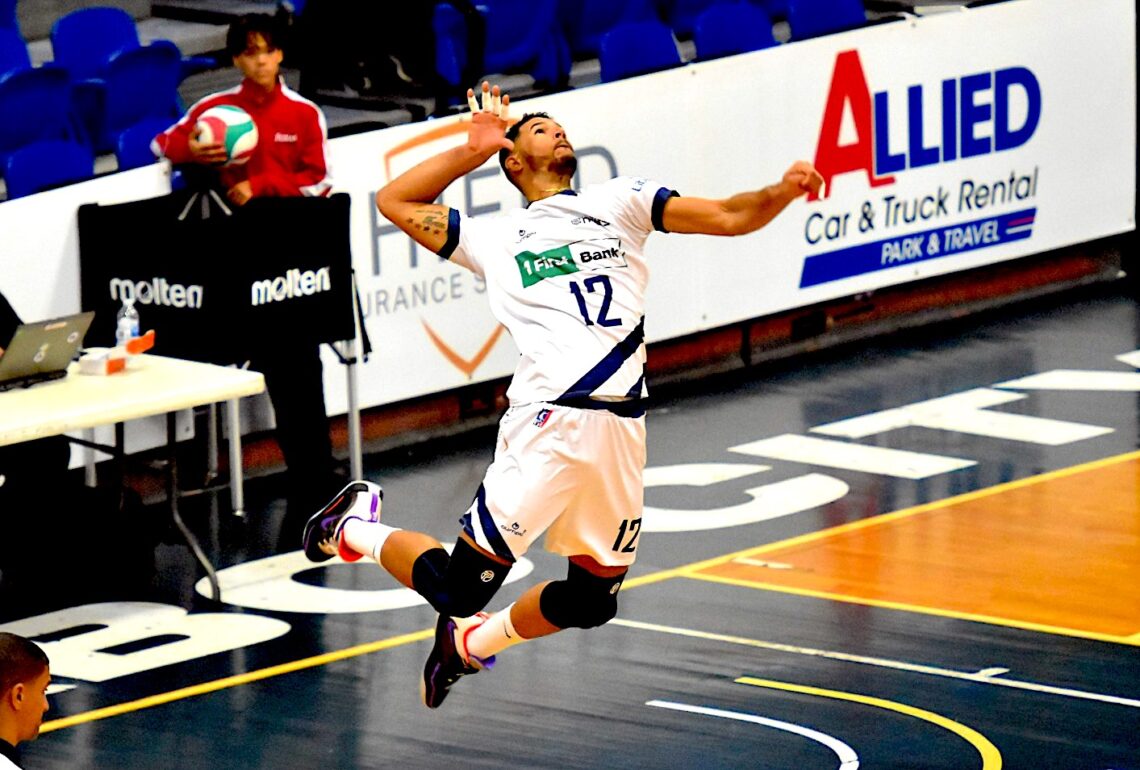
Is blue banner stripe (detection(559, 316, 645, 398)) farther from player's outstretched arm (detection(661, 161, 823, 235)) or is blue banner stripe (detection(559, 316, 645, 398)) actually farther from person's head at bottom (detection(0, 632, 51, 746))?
person's head at bottom (detection(0, 632, 51, 746))

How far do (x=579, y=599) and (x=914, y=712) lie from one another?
1525mm

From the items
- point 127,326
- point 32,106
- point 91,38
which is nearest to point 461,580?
point 127,326

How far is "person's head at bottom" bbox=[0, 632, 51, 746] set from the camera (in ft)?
18.3

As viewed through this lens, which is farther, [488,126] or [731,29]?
[731,29]

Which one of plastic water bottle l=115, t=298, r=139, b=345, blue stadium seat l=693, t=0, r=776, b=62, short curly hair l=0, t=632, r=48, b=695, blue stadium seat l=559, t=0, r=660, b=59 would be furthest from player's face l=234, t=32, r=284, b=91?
short curly hair l=0, t=632, r=48, b=695

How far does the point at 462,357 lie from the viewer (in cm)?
1398

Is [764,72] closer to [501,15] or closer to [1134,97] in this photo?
[501,15]

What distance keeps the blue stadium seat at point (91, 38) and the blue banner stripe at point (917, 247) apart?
430cm

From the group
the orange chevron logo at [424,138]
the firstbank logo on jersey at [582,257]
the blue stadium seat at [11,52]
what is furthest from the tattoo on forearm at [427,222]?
the blue stadium seat at [11,52]

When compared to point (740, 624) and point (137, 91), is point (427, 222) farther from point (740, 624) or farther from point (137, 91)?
point (137, 91)

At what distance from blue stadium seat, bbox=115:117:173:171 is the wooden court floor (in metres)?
1.86

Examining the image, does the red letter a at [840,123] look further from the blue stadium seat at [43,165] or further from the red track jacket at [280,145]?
the blue stadium seat at [43,165]

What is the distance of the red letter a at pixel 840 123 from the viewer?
51.0 ft

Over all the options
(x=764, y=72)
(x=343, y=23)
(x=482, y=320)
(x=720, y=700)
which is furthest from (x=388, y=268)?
(x=720, y=700)
